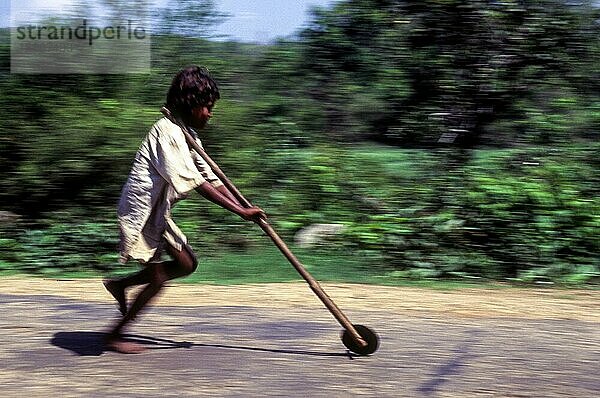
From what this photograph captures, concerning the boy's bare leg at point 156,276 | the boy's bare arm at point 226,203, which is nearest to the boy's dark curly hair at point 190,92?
the boy's bare arm at point 226,203

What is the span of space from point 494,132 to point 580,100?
3.19 feet

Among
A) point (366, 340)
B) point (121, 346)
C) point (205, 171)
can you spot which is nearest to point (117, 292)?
point (121, 346)

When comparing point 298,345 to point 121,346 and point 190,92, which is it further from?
point 190,92

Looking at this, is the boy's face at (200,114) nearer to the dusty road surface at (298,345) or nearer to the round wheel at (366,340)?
the dusty road surface at (298,345)

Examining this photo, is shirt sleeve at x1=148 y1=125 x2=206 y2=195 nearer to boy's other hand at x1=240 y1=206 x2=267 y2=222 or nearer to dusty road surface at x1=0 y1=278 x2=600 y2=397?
boy's other hand at x1=240 y1=206 x2=267 y2=222

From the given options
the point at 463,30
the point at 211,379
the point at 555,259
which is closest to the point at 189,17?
the point at 463,30

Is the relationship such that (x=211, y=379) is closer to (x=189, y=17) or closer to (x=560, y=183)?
(x=560, y=183)

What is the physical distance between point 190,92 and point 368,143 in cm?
584

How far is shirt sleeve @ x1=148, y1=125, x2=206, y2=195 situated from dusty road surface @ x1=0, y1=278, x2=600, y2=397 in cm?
107

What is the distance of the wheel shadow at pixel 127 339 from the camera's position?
6180 millimetres

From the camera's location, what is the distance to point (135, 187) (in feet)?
19.4

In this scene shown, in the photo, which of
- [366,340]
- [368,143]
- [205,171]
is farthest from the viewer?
[368,143]

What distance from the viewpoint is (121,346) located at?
20.0 feet

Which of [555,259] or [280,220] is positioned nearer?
[555,259]
